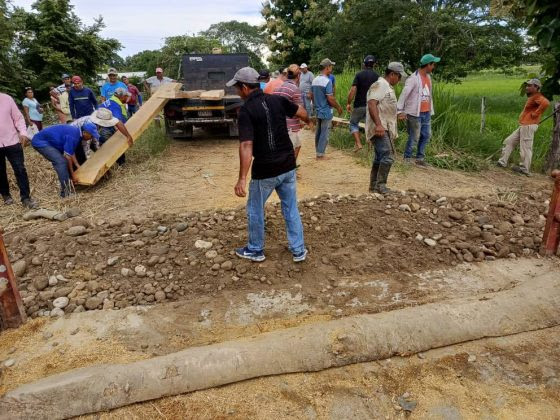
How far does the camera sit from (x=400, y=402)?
222 centimetres

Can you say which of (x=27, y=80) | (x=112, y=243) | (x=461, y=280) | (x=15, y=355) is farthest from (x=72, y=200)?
(x=27, y=80)

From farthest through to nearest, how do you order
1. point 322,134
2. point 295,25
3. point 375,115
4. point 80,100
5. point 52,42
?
point 295,25
point 52,42
point 80,100
point 322,134
point 375,115

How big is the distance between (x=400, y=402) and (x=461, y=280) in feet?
4.91

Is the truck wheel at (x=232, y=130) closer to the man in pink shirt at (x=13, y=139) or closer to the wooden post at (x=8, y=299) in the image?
the man in pink shirt at (x=13, y=139)

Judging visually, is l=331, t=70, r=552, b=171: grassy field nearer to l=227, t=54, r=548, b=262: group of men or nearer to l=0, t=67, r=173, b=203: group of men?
l=227, t=54, r=548, b=262: group of men

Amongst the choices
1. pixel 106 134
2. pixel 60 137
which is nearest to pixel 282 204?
pixel 60 137

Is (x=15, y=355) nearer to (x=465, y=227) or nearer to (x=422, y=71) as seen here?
(x=465, y=227)

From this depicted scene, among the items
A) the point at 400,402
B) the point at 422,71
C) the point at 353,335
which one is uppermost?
the point at 422,71

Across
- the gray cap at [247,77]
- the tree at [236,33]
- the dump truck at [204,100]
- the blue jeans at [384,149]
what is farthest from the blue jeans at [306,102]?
the tree at [236,33]

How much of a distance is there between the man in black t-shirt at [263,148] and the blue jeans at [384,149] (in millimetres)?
1464

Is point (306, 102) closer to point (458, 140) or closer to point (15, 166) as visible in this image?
point (458, 140)

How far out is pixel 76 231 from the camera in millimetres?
4027

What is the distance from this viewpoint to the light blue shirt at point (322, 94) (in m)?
6.05

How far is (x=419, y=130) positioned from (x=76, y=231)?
15.8 ft
